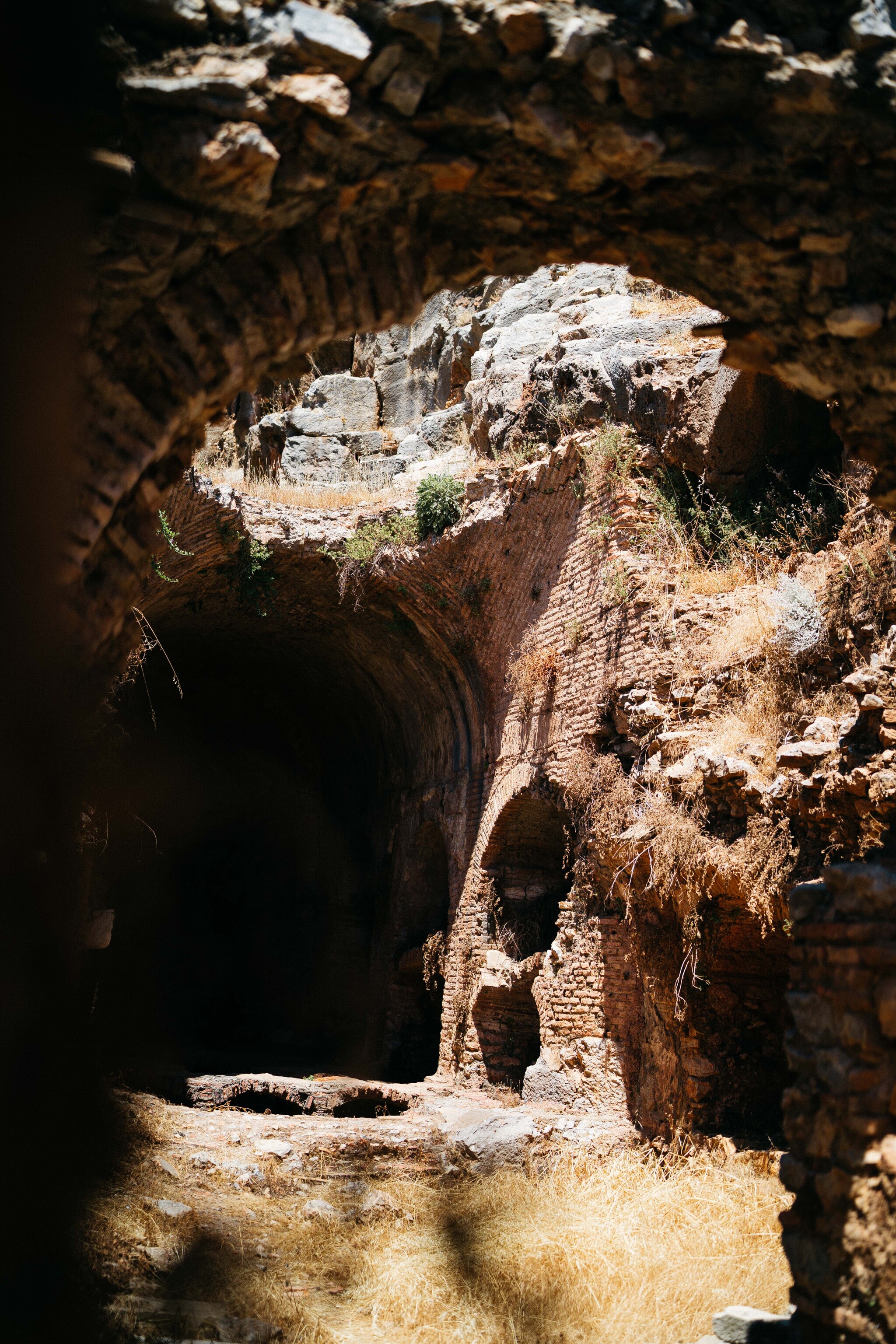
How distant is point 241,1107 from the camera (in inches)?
384

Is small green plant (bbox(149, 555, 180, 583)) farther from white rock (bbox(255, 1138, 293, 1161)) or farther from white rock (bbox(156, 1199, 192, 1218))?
white rock (bbox(156, 1199, 192, 1218))

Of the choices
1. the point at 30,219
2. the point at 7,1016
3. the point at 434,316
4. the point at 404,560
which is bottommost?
the point at 7,1016

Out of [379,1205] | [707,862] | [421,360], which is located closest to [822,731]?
[707,862]

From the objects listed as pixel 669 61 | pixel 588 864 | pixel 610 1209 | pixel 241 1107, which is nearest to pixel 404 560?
pixel 588 864

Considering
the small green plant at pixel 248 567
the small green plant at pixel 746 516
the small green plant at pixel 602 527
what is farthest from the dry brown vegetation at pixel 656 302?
the small green plant at pixel 248 567

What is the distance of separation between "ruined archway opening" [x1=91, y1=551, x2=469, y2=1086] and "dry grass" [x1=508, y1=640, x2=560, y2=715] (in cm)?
167

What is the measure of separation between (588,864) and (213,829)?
10.9m

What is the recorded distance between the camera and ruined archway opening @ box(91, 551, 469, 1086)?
13633 millimetres

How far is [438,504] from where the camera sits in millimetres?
11898

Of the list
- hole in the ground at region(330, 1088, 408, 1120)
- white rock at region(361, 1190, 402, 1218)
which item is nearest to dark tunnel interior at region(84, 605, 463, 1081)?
hole in the ground at region(330, 1088, 408, 1120)

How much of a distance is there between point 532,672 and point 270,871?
30.2 ft

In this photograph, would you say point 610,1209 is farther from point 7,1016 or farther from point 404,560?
point 404,560

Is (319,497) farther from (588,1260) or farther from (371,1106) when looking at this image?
(588,1260)

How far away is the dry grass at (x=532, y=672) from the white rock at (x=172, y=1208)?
19.7ft
